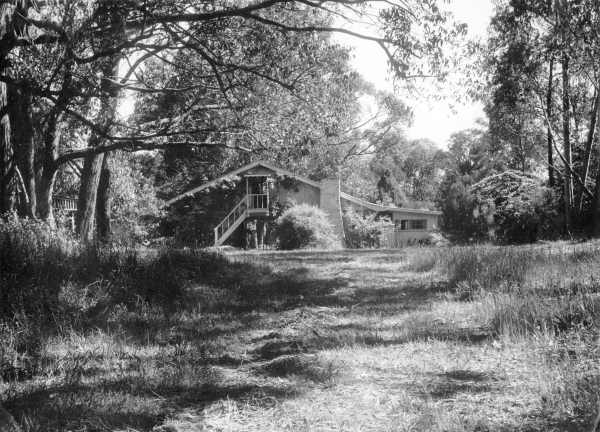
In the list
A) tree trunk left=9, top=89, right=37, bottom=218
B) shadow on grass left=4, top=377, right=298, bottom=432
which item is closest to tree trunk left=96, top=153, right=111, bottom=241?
tree trunk left=9, top=89, right=37, bottom=218

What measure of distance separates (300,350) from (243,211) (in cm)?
3189

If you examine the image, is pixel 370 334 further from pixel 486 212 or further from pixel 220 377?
pixel 486 212

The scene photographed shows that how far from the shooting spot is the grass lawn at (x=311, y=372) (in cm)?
420

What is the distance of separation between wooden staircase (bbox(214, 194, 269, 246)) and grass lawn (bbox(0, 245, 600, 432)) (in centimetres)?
2802

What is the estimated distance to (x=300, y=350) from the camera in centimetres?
639

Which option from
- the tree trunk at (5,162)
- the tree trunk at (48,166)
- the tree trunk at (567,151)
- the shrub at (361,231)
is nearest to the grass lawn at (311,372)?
the tree trunk at (5,162)

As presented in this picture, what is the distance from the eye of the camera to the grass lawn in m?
4.20

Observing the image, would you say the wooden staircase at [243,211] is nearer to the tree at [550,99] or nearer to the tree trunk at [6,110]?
the tree at [550,99]

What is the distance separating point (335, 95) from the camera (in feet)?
50.5

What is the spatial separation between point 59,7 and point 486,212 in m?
26.7

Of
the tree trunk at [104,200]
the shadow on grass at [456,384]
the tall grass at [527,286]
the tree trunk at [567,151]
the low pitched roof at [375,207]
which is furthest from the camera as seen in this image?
the low pitched roof at [375,207]

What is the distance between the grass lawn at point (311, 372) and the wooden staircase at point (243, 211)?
28.0 meters

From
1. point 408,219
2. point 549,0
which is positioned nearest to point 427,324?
point 549,0

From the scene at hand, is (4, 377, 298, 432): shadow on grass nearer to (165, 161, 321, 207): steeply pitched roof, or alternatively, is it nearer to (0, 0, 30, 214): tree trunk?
(0, 0, 30, 214): tree trunk
